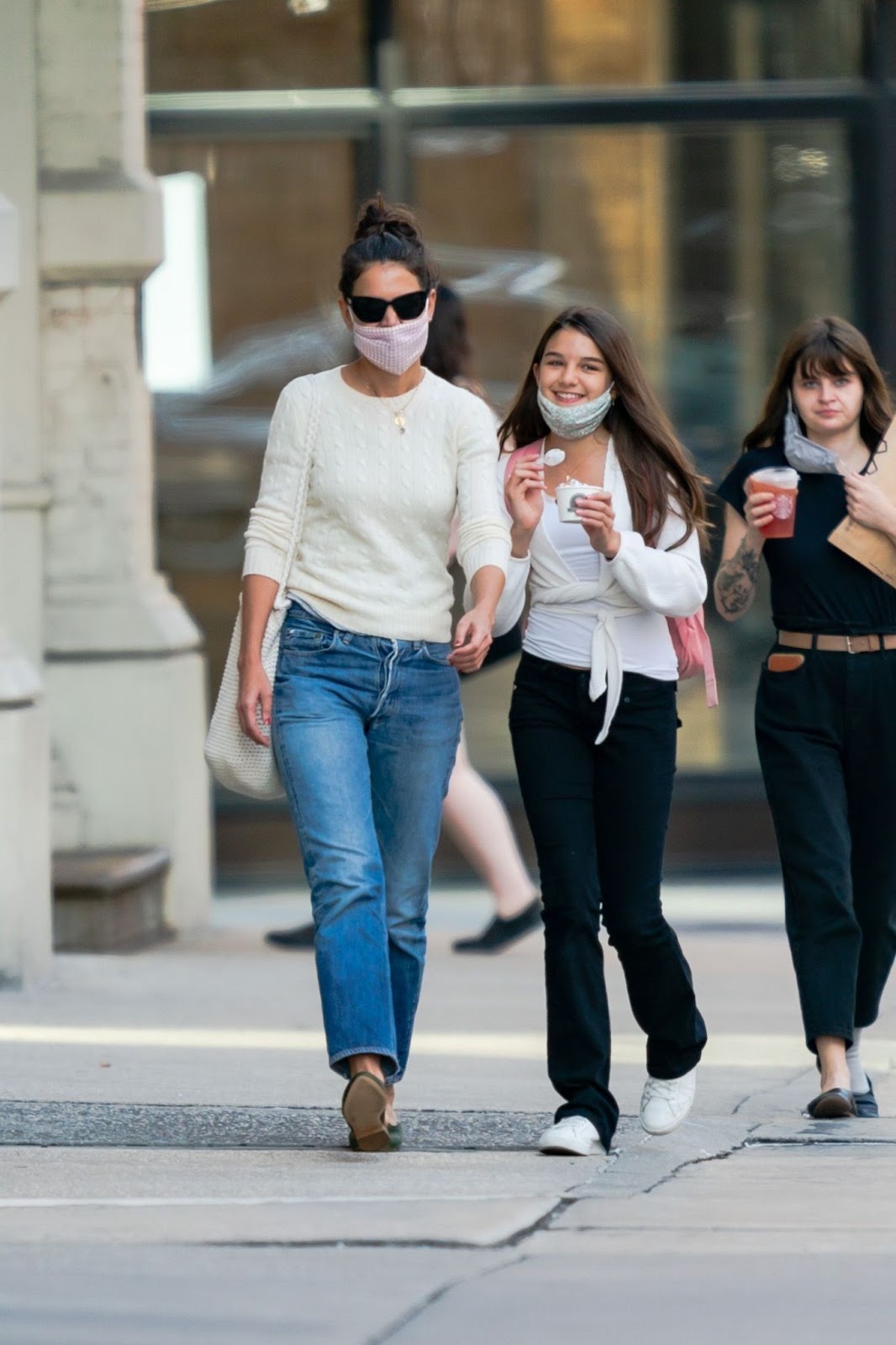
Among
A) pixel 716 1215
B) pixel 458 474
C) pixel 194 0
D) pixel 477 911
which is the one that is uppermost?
pixel 194 0

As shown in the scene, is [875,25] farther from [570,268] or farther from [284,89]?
[284,89]

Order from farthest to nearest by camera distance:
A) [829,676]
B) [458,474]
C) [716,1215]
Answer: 1. [829,676]
2. [458,474]
3. [716,1215]

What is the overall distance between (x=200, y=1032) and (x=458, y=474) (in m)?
2.26

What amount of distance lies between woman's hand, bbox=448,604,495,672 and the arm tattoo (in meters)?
1.05

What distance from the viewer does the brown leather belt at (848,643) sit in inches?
229

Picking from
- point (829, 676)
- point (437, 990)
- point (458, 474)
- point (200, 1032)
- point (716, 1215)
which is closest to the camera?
point (716, 1215)

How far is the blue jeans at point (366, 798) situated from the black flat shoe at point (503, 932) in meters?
2.81

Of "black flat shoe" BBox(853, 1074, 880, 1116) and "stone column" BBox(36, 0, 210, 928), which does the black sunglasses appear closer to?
"black flat shoe" BBox(853, 1074, 880, 1116)

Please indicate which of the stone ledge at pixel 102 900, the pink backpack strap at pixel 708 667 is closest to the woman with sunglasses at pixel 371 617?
the pink backpack strap at pixel 708 667

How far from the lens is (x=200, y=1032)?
6836 millimetres

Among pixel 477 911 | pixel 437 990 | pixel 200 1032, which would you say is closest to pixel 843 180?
pixel 477 911

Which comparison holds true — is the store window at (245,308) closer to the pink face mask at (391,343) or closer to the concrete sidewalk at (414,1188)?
the concrete sidewalk at (414,1188)

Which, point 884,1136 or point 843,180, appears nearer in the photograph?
point 884,1136

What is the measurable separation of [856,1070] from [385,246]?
7.35 ft
